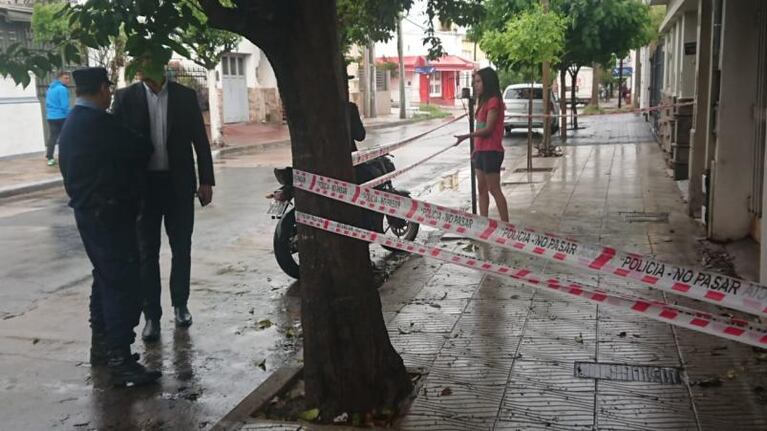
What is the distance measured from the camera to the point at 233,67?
34594mm

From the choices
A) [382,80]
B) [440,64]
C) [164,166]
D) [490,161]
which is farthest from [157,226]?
[440,64]

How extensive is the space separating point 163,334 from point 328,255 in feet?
7.84

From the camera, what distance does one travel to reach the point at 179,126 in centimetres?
582

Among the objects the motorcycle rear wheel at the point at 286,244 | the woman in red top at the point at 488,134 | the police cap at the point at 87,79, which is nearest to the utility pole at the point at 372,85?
the woman in red top at the point at 488,134

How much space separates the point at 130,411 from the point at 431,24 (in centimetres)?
491

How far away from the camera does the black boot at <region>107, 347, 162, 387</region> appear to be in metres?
4.92

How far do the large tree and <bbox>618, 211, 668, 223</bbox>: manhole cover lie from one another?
6.06 m

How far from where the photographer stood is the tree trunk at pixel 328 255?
394 cm

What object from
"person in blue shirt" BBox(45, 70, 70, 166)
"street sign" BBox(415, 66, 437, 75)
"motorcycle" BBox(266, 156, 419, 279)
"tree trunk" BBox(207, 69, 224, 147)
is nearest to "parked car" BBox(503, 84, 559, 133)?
"tree trunk" BBox(207, 69, 224, 147)

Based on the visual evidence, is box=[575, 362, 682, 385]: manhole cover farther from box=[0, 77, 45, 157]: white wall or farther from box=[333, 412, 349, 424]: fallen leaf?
box=[0, 77, 45, 157]: white wall

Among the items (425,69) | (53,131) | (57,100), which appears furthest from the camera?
(425,69)

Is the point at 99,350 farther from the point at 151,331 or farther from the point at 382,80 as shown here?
the point at 382,80

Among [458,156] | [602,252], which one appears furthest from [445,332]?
[458,156]

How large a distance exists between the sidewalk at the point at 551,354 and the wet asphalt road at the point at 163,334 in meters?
0.85
